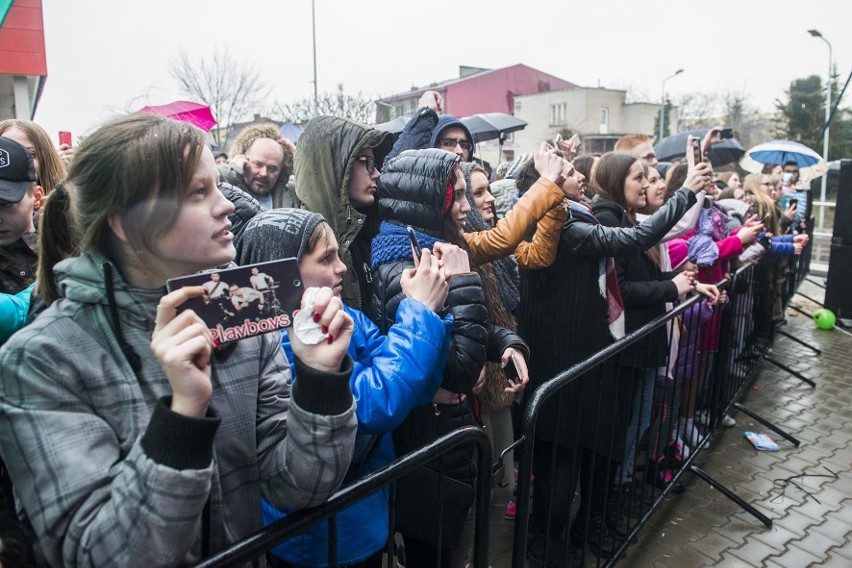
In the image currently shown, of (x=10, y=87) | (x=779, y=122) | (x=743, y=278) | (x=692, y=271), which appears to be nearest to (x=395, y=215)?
(x=692, y=271)

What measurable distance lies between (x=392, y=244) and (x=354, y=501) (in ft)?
3.73

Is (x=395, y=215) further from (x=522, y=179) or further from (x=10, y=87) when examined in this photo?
(x=10, y=87)

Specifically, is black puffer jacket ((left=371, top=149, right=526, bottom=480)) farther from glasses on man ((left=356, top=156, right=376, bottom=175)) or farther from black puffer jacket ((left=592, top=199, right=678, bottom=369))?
black puffer jacket ((left=592, top=199, right=678, bottom=369))

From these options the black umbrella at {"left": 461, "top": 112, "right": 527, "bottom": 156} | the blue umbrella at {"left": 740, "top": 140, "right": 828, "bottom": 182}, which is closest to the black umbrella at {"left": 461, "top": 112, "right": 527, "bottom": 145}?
the black umbrella at {"left": 461, "top": 112, "right": 527, "bottom": 156}

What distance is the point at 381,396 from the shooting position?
68.1 inches

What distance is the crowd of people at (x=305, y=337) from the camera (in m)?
1.07

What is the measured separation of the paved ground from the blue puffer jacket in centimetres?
134

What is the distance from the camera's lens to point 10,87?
1021 centimetres

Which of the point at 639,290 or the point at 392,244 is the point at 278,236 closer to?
the point at 392,244

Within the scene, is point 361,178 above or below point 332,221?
above

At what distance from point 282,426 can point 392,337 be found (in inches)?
17.8

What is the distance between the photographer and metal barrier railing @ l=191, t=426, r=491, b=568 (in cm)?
125

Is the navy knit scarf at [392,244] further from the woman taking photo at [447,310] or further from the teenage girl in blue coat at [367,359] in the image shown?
the teenage girl in blue coat at [367,359]

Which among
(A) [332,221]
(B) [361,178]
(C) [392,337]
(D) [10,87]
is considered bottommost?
(C) [392,337]
